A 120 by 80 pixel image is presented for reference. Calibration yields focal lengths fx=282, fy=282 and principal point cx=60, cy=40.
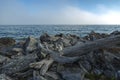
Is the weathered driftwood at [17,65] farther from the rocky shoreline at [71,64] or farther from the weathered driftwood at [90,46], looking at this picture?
the weathered driftwood at [90,46]

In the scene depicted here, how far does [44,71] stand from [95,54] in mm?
2756

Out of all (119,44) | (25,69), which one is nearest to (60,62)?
(25,69)

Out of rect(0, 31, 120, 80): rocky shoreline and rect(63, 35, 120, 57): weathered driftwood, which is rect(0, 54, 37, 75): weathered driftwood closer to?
rect(0, 31, 120, 80): rocky shoreline

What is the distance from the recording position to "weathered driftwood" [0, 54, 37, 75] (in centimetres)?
1310

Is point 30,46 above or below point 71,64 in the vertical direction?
above

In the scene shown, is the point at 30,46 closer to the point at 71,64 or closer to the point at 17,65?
the point at 17,65

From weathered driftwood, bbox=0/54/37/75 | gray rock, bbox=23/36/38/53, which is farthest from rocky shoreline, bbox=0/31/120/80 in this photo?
gray rock, bbox=23/36/38/53

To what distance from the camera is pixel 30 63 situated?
13133mm

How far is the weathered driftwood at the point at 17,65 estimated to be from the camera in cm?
1310

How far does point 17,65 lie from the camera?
13.4m

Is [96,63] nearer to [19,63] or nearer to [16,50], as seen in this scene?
[19,63]

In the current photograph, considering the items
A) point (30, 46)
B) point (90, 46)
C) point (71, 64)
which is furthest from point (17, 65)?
point (90, 46)

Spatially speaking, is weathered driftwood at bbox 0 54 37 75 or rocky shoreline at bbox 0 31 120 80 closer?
rocky shoreline at bbox 0 31 120 80

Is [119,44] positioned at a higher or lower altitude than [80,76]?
higher
